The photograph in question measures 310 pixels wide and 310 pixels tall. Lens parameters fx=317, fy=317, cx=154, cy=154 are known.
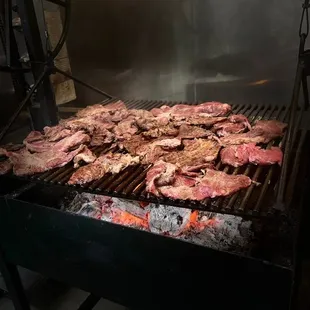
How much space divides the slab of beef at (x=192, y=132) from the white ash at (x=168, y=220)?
49 centimetres

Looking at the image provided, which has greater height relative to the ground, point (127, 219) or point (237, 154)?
point (237, 154)

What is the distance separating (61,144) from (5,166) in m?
0.38

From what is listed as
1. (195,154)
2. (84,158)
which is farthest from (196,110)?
(84,158)

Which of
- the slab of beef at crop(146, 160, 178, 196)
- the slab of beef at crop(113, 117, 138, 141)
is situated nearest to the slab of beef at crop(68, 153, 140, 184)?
the slab of beef at crop(146, 160, 178, 196)

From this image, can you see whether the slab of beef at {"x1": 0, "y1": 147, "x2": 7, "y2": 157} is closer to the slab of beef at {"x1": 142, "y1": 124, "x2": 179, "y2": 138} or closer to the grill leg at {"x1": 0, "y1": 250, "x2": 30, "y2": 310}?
the grill leg at {"x1": 0, "y1": 250, "x2": 30, "y2": 310}

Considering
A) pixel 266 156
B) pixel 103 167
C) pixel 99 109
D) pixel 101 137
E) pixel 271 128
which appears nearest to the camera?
pixel 266 156

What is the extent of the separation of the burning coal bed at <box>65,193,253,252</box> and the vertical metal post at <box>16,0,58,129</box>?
3.06 ft

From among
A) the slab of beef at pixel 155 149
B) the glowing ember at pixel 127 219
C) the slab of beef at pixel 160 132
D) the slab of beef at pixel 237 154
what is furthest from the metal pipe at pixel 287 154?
the glowing ember at pixel 127 219

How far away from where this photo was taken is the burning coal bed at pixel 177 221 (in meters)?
1.69

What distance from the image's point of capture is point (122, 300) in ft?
5.54

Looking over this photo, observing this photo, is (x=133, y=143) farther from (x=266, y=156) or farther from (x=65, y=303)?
(x=65, y=303)

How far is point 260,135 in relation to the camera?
1937mm

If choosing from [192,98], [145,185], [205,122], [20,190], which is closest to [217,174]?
[145,185]

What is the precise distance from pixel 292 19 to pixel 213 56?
905 mm
